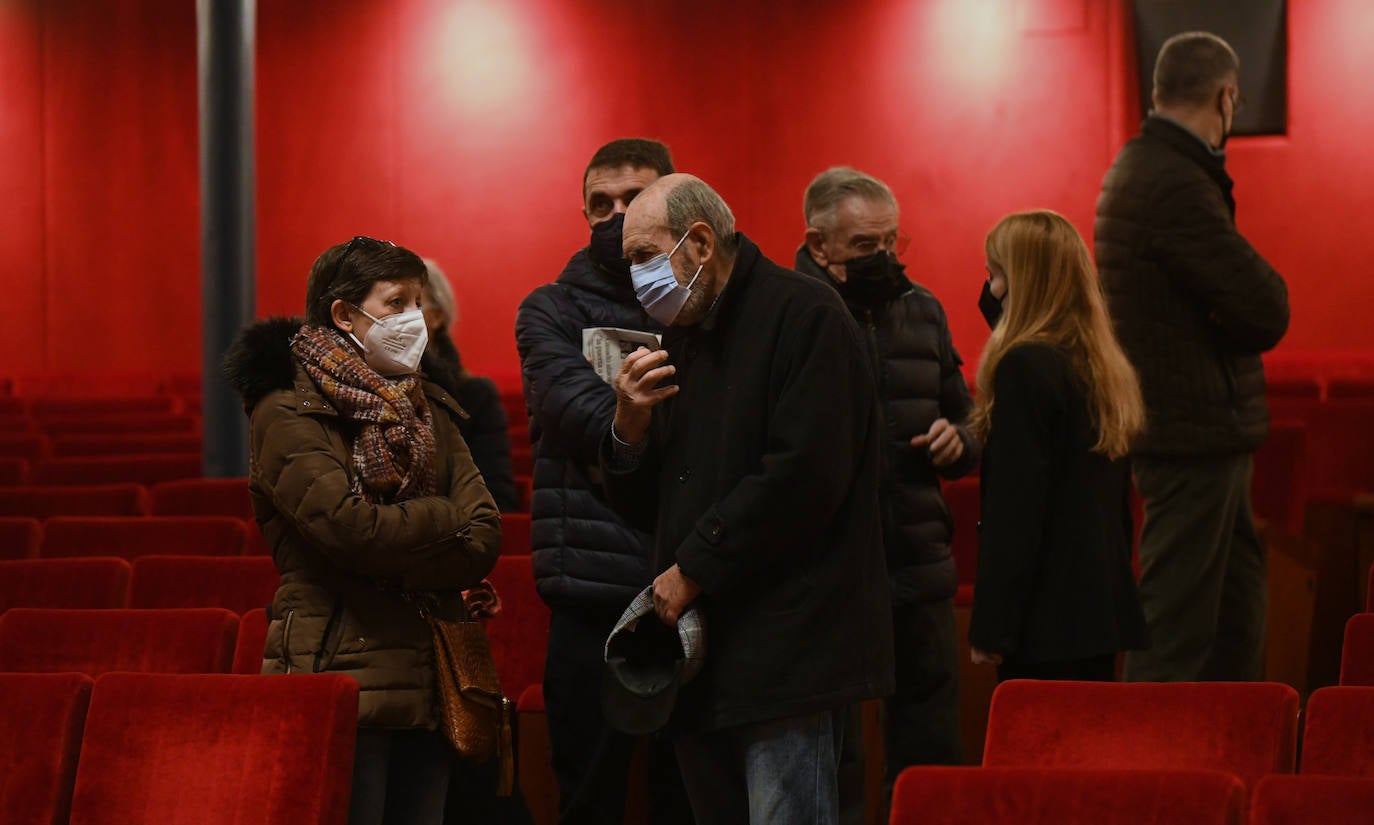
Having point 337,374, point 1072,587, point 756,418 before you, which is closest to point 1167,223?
point 1072,587

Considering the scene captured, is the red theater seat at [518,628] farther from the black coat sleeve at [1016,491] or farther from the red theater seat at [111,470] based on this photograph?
the red theater seat at [111,470]

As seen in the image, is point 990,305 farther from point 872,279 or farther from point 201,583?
point 201,583

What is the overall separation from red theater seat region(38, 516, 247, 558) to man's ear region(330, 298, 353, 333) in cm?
186

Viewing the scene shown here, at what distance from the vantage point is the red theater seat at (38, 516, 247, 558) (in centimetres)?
412

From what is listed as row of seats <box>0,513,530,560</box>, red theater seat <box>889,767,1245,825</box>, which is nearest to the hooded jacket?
red theater seat <box>889,767,1245,825</box>

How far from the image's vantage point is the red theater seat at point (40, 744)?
2.35 meters

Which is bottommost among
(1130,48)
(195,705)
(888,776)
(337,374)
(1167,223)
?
(888,776)

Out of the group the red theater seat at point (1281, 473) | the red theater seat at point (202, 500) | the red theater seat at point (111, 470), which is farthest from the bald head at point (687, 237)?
the red theater seat at point (111, 470)

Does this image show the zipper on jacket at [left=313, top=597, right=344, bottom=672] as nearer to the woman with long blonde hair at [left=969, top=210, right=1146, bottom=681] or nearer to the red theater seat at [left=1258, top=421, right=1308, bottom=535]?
the woman with long blonde hair at [left=969, top=210, right=1146, bottom=681]

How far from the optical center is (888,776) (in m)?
3.19

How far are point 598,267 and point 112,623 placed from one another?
1.07 meters

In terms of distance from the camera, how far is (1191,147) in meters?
3.65

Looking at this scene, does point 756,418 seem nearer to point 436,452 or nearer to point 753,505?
point 753,505

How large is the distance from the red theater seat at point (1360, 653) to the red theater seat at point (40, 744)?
1.96 metres
